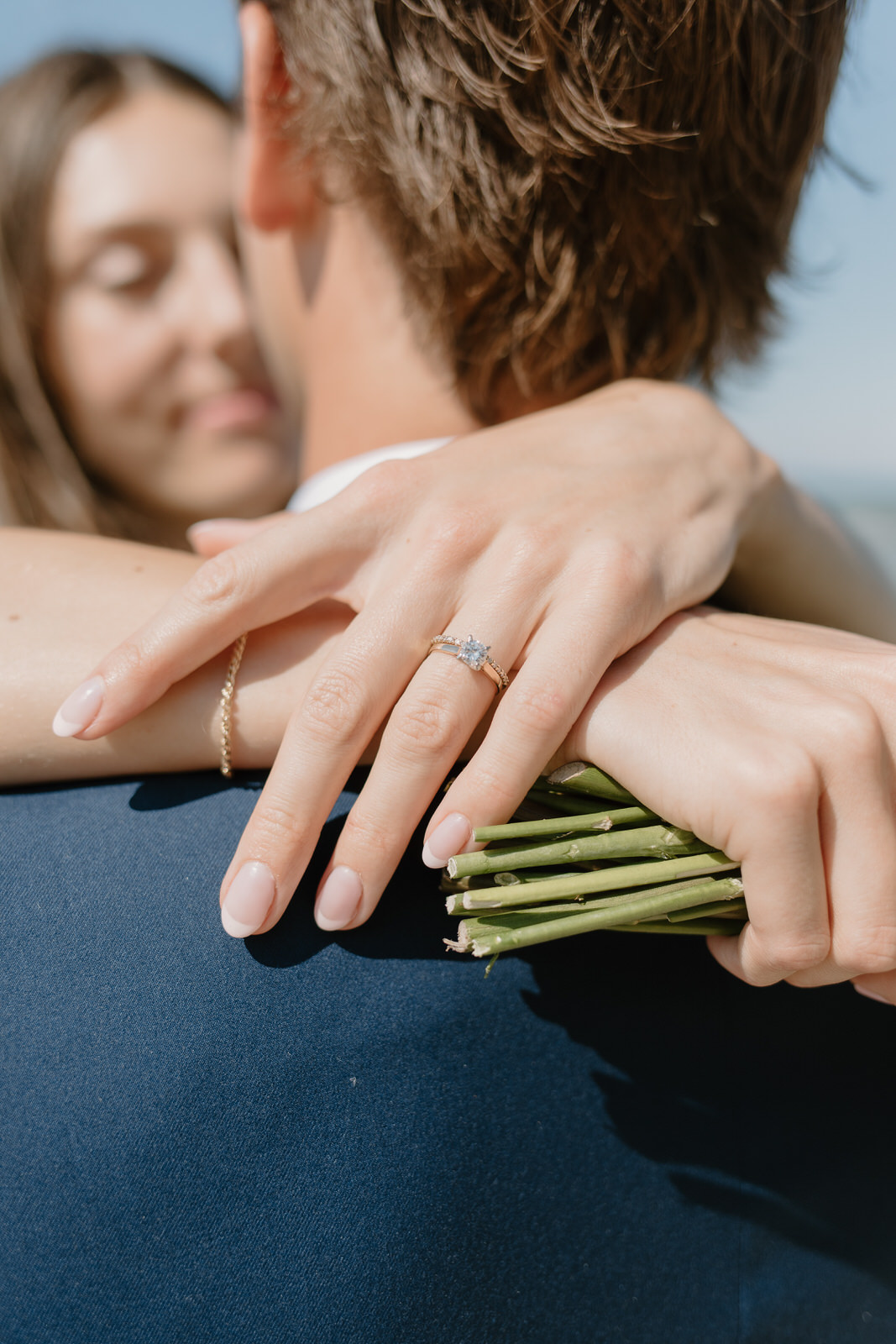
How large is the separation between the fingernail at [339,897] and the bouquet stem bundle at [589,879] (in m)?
0.09

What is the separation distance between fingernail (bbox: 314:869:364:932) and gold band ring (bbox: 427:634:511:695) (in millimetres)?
213

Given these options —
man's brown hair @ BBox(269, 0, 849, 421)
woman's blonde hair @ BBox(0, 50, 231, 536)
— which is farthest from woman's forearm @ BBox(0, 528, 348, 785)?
woman's blonde hair @ BBox(0, 50, 231, 536)

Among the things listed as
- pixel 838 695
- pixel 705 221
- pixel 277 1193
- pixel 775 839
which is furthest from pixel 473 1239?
pixel 705 221

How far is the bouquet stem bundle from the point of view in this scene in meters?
0.70

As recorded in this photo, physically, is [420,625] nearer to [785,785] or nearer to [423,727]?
[423,727]

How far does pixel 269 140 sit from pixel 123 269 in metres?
1.43

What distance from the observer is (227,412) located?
2641 mm

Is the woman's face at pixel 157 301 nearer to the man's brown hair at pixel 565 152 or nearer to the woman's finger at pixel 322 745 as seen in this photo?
the man's brown hair at pixel 565 152

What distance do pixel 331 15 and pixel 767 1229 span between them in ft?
4.74

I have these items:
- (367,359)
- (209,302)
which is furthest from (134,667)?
(209,302)

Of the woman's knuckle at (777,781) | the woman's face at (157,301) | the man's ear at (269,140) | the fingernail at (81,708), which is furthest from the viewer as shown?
the woman's face at (157,301)

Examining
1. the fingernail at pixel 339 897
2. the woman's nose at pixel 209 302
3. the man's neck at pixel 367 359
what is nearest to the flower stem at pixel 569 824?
the fingernail at pixel 339 897

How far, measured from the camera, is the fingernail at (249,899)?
714mm

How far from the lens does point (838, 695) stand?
29.9 inches
